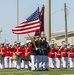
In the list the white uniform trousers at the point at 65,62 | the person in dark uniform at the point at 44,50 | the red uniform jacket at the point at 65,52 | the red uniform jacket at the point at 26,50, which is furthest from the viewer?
the white uniform trousers at the point at 65,62

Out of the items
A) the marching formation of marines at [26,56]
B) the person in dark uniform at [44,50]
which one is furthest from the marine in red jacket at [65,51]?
the person in dark uniform at [44,50]

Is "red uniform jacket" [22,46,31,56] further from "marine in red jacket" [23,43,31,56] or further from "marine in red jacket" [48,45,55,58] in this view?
"marine in red jacket" [48,45,55,58]

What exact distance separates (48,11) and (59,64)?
6434mm

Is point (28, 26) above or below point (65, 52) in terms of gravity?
above

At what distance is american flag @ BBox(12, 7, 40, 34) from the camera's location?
26.2 meters

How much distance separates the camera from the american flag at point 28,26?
2617cm

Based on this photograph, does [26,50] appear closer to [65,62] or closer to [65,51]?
[65,51]

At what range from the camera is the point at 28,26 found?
26.4 metres

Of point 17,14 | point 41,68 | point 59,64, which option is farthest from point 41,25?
point 17,14

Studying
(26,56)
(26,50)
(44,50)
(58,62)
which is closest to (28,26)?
(44,50)

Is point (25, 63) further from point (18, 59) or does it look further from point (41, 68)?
point (41, 68)

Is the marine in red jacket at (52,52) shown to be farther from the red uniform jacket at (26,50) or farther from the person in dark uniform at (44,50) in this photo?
the person in dark uniform at (44,50)

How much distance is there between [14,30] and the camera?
26203mm

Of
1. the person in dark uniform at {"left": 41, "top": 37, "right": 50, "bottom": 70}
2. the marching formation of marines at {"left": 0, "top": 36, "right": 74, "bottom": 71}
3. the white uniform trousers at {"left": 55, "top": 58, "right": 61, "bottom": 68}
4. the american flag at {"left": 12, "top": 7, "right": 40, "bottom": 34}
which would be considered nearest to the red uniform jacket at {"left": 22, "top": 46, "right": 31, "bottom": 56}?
the marching formation of marines at {"left": 0, "top": 36, "right": 74, "bottom": 71}
